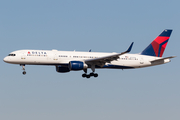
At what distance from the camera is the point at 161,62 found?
212 feet

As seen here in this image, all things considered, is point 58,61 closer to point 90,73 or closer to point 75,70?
point 75,70

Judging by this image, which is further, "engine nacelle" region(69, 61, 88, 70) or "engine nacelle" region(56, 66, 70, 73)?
"engine nacelle" region(56, 66, 70, 73)

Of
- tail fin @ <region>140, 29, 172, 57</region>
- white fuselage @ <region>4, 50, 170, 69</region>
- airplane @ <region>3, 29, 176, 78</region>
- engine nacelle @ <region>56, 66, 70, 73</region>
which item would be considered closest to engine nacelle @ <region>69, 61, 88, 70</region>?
airplane @ <region>3, 29, 176, 78</region>

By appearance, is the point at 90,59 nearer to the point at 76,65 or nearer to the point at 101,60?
the point at 101,60

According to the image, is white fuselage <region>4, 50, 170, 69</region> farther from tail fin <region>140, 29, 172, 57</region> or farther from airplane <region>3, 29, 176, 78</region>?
tail fin <region>140, 29, 172, 57</region>

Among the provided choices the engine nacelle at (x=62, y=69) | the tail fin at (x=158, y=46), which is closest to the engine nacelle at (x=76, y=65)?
the engine nacelle at (x=62, y=69)

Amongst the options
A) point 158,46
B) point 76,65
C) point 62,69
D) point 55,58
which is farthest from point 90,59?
point 158,46

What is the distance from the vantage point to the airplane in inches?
2254

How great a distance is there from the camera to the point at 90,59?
5934 cm

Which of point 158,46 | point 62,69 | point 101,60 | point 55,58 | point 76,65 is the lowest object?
point 62,69

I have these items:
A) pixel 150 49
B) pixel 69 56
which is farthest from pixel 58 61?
pixel 150 49

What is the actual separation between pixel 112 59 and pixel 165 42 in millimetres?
14713

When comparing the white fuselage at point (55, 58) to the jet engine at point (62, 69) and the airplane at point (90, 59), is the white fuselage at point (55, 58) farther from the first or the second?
the jet engine at point (62, 69)

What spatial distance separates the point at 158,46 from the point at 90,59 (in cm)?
1554
